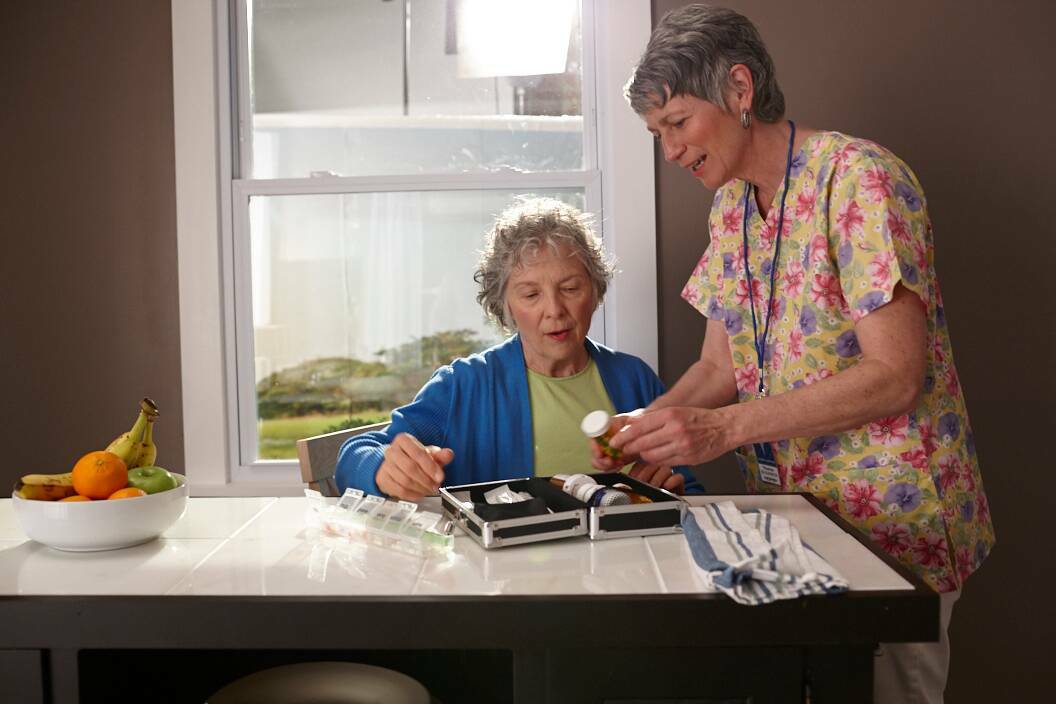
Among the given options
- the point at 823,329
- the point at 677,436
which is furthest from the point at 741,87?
the point at 677,436

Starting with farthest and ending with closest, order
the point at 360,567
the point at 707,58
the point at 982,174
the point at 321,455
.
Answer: the point at 982,174
the point at 321,455
the point at 707,58
the point at 360,567

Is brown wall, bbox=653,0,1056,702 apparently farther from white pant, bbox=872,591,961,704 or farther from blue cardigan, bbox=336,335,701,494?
white pant, bbox=872,591,961,704

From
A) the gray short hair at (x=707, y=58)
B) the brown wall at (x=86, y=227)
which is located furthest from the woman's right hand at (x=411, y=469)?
the brown wall at (x=86, y=227)

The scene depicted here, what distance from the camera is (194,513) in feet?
5.55

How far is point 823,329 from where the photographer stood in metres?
1.74

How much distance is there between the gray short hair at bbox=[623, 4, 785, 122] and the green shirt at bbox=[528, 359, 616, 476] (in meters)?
0.68

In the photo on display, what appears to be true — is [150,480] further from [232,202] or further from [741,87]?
[232,202]

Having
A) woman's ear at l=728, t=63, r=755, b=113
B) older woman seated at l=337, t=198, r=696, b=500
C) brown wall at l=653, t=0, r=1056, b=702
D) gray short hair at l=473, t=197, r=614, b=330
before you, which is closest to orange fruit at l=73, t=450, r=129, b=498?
older woman seated at l=337, t=198, r=696, b=500

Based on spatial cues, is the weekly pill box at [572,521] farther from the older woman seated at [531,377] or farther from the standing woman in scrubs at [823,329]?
the older woman seated at [531,377]

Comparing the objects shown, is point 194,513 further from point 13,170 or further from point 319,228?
point 13,170

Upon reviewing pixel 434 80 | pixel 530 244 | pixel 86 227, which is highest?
pixel 434 80

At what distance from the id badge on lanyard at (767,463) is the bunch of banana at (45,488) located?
1.24 meters

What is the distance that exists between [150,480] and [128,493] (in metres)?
0.04

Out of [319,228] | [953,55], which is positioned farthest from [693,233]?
[319,228]
